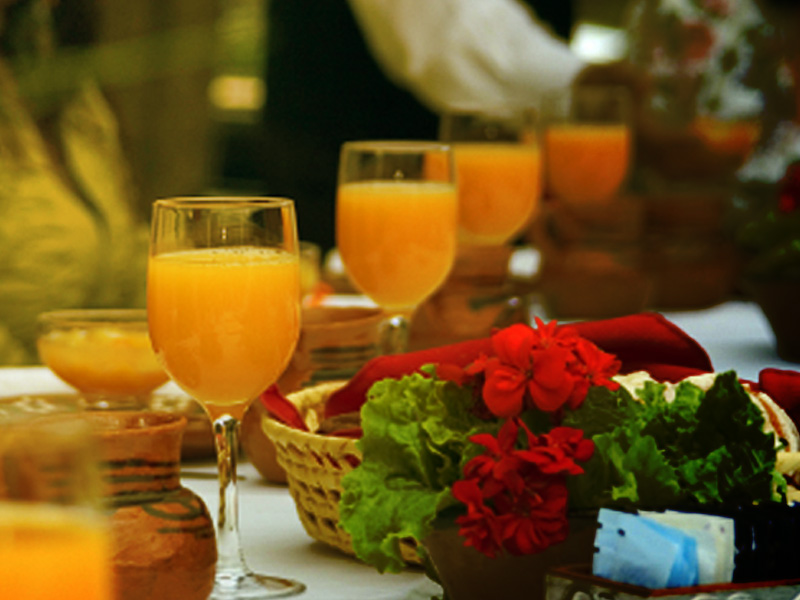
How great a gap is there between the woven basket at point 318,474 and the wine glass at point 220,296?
0.04 metres

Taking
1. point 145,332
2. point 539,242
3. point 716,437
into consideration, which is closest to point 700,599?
point 716,437

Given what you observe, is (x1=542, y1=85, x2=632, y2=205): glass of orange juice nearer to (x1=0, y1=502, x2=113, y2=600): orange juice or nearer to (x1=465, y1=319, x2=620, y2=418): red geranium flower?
(x1=465, y1=319, x2=620, y2=418): red geranium flower

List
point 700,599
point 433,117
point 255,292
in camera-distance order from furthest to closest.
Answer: point 433,117
point 255,292
point 700,599

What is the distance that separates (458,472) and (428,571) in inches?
3.4

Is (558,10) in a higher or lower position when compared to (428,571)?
higher

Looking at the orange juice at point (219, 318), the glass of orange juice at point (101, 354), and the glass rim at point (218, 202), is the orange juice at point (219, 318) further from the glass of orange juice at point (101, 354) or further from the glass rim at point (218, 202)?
the glass of orange juice at point (101, 354)

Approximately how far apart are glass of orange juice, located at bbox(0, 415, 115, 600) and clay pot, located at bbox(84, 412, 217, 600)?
28cm

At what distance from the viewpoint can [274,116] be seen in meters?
4.45

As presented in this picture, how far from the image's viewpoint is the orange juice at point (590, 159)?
2002 mm

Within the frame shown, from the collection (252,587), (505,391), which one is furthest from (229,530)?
(505,391)

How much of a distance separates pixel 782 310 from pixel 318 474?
32.6 inches

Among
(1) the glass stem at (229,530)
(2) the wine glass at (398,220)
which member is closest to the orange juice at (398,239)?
(2) the wine glass at (398,220)

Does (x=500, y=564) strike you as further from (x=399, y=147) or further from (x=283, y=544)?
(x=399, y=147)

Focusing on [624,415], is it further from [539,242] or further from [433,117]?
[433,117]
